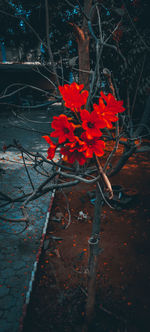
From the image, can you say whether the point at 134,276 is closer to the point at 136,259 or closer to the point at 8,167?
the point at 136,259

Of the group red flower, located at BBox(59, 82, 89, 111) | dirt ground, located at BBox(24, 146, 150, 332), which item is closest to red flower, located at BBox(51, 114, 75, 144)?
red flower, located at BBox(59, 82, 89, 111)

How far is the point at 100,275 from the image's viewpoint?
4125 millimetres

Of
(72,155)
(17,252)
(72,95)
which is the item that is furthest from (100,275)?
(72,95)

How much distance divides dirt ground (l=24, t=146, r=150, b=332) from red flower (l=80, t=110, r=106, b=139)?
61.9 inches

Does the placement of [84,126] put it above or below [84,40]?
below

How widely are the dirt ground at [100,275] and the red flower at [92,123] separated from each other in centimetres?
157

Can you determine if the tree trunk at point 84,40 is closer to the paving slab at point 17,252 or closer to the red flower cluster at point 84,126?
the paving slab at point 17,252

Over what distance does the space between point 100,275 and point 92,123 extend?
3.77 m

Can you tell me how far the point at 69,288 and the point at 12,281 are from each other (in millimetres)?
1098

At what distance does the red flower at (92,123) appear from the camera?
1198mm

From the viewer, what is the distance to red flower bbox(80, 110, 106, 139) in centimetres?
120

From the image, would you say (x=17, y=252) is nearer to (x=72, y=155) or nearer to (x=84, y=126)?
(x=72, y=155)

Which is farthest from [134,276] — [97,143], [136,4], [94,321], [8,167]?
[136,4]

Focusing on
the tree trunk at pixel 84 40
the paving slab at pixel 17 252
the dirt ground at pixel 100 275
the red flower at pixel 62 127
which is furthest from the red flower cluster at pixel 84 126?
the tree trunk at pixel 84 40
